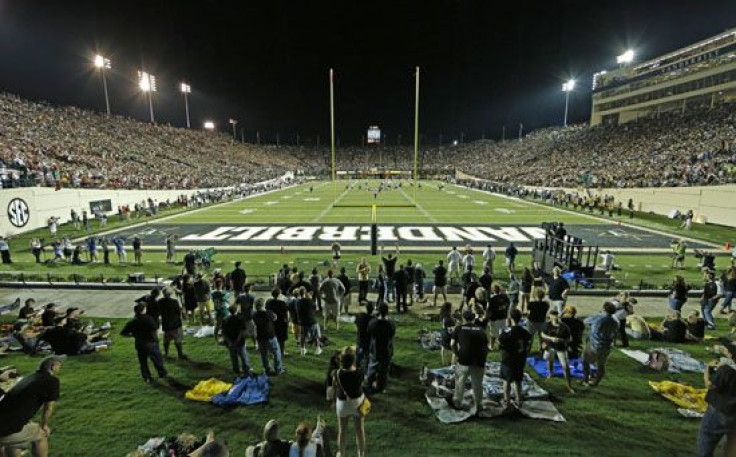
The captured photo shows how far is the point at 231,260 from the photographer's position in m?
18.7

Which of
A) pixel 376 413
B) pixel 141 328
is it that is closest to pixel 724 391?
pixel 376 413

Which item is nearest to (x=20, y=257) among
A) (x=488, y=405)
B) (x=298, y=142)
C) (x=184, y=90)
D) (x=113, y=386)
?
(x=113, y=386)

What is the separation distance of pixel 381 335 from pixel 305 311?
86.8 inches

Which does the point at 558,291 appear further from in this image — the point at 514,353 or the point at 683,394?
the point at 514,353

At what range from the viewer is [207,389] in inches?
276

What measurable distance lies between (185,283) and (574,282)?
12.7 meters

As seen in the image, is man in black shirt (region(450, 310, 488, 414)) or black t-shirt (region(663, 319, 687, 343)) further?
black t-shirt (region(663, 319, 687, 343))

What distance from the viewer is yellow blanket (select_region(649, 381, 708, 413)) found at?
255 inches

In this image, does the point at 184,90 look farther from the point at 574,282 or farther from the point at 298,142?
the point at 574,282

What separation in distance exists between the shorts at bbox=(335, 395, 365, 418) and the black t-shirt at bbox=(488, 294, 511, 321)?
12.5 ft

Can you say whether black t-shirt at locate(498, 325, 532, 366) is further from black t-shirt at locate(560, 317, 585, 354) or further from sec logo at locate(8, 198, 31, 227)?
sec logo at locate(8, 198, 31, 227)

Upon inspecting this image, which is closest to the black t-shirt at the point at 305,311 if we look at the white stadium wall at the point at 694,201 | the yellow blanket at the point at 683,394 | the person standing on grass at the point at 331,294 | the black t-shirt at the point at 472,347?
the person standing on grass at the point at 331,294

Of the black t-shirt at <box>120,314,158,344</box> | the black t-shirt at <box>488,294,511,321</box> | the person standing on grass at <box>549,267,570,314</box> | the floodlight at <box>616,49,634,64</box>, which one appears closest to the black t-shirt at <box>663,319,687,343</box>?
the person standing on grass at <box>549,267,570,314</box>

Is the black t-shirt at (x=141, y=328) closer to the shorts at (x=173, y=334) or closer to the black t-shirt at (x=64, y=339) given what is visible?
the shorts at (x=173, y=334)
